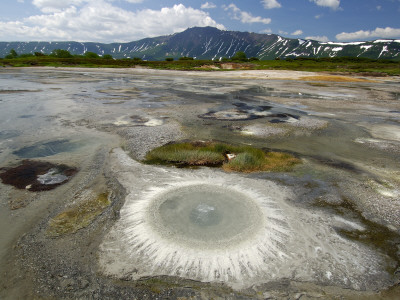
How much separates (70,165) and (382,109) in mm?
27013

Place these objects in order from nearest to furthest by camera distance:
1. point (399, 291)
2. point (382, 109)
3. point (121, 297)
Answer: point (121, 297), point (399, 291), point (382, 109)

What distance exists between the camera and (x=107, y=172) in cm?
939

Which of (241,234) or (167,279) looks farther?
(241,234)

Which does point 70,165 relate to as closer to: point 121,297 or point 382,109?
point 121,297

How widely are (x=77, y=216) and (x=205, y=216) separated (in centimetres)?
352

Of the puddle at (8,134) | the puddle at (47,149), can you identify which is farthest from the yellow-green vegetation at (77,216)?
the puddle at (8,134)

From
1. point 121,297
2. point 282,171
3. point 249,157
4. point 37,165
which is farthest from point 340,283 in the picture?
point 37,165

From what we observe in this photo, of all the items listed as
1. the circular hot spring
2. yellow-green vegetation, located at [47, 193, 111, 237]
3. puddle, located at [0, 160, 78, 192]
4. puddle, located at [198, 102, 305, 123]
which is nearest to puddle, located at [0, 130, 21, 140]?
puddle, located at [0, 160, 78, 192]

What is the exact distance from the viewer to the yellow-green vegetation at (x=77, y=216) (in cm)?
626

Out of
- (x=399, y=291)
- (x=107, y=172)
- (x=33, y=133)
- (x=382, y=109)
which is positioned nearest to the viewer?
(x=399, y=291)

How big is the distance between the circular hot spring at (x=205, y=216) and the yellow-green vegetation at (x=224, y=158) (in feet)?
7.17

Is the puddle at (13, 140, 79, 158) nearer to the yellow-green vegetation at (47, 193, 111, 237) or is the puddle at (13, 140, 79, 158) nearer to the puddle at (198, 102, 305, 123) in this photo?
the yellow-green vegetation at (47, 193, 111, 237)

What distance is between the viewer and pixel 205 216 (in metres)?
6.70

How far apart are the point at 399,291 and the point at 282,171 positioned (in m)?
5.47
